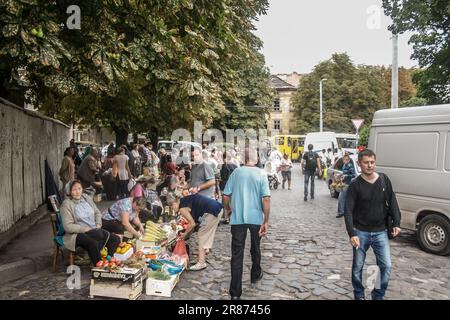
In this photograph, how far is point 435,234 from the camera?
767 cm

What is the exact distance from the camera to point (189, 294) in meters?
5.59

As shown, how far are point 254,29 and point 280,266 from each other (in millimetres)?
14417

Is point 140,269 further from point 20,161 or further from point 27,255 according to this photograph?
point 20,161

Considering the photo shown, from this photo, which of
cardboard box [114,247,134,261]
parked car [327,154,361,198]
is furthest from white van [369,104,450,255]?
parked car [327,154,361,198]

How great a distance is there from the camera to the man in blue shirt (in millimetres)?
5285

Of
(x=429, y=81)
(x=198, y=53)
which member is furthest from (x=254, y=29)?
(x=198, y=53)

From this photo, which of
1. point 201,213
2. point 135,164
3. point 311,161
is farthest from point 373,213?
point 135,164

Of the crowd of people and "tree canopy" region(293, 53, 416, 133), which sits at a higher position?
"tree canopy" region(293, 53, 416, 133)

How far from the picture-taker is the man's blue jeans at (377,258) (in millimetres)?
4887

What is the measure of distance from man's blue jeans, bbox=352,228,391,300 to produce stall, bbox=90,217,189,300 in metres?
2.37

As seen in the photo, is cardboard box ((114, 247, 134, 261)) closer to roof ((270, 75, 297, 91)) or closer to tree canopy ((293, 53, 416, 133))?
tree canopy ((293, 53, 416, 133))

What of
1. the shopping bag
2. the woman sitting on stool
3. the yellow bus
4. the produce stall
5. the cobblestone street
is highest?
the yellow bus

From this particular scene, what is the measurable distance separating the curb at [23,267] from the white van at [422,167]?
21.5 feet
